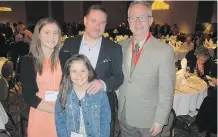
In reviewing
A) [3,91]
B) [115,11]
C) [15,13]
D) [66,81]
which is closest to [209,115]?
[66,81]

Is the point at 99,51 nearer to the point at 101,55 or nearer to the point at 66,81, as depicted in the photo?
the point at 101,55

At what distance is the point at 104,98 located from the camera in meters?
1.92

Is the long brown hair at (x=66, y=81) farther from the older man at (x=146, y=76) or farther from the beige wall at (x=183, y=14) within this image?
the beige wall at (x=183, y=14)

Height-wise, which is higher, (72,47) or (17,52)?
(72,47)

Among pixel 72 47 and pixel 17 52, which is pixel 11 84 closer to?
pixel 17 52

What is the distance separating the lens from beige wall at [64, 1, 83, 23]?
54.9ft

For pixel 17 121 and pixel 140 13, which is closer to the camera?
pixel 140 13

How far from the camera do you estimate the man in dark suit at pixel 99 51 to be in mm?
1976

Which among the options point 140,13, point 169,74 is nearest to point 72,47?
point 140,13

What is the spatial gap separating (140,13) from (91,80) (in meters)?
0.68

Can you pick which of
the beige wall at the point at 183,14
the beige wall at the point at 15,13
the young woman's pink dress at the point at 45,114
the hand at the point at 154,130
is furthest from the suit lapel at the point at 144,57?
the beige wall at the point at 15,13

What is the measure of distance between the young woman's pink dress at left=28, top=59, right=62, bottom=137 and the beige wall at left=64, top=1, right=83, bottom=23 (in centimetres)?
1561

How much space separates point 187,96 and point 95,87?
1814mm

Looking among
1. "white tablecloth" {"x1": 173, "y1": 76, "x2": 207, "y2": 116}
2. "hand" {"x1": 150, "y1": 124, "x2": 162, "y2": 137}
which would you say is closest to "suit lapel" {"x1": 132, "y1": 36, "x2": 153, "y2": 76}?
"hand" {"x1": 150, "y1": 124, "x2": 162, "y2": 137}
